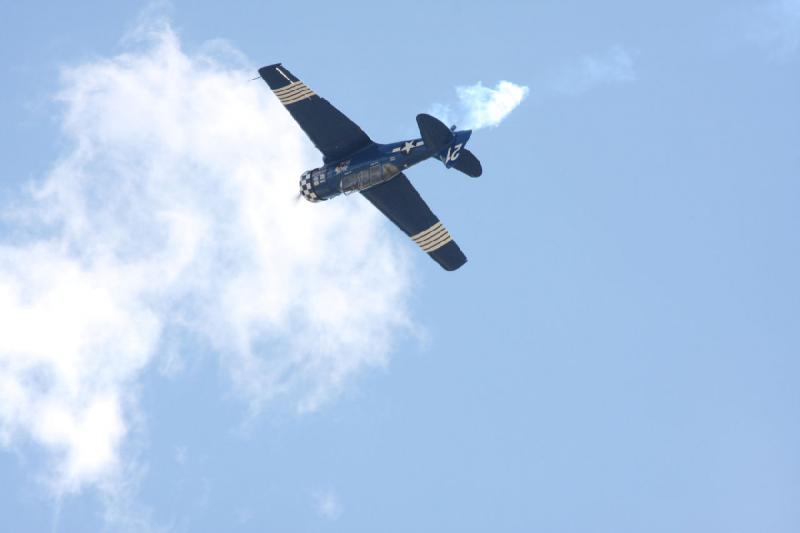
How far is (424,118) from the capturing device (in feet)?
248

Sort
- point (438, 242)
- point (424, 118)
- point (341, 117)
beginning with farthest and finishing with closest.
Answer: point (438, 242) < point (341, 117) < point (424, 118)

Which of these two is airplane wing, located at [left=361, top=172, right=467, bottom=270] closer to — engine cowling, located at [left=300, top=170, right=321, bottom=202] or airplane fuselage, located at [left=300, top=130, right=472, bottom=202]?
airplane fuselage, located at [left=300, top=130, right=472, bottom=202]

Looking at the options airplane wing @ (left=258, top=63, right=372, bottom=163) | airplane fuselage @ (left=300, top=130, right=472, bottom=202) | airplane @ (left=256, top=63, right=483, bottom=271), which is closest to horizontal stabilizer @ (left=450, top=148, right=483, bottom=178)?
airplane @ (left=256, top=63, right=483, bottom=271)

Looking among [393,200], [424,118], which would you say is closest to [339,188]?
[393,200]

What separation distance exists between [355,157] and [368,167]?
3.70 feet

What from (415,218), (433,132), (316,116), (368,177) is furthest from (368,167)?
(433,132)

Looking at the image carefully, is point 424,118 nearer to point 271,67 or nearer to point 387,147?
point 387,147

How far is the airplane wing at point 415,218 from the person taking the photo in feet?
273

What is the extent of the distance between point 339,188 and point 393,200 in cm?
343

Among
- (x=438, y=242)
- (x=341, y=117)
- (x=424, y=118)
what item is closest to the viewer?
(x=424, y=118)

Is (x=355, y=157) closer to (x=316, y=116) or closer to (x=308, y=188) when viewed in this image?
(x=316, y=116)

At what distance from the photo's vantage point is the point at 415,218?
8462 centimetres

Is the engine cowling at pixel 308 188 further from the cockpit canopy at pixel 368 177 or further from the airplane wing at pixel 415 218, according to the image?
the airplane wing at pixel 415 218

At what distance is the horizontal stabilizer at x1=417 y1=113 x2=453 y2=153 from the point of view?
7562 centimetres
